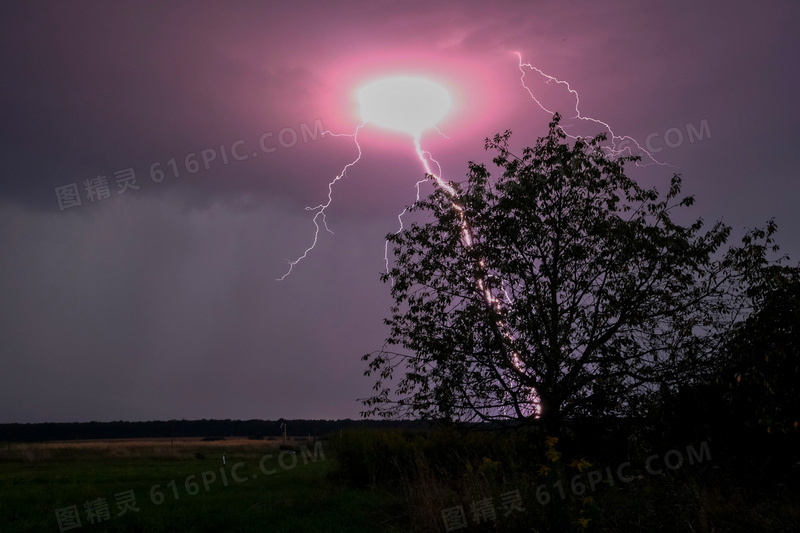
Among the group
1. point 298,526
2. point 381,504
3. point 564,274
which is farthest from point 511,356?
point 298,526

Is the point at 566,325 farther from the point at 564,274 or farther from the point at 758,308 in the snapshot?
the point at 758,308

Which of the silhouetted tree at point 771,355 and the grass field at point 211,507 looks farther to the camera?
the grass field at point 211,507

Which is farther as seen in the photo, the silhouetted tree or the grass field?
the grass field

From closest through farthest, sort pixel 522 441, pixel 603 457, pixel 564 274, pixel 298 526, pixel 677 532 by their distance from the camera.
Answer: pixel 677 532
pixel 298 526
pixel 603 457
pixel 564 274
pixel 522 441

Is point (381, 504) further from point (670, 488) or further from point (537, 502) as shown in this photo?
point (670, 488)

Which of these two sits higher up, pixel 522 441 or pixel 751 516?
pixel 522 441

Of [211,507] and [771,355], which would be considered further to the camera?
[211,507]

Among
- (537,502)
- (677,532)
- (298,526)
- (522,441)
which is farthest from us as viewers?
(522,441)

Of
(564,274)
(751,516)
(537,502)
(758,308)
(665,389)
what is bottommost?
(751,516)

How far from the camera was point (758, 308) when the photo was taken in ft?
39.7

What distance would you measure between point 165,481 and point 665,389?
58.7ft

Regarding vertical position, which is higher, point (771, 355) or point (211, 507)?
point (771, 355)

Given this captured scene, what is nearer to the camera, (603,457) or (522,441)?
(603,457)

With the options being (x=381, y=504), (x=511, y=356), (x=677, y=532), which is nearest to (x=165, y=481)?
(x=381, y=504)
